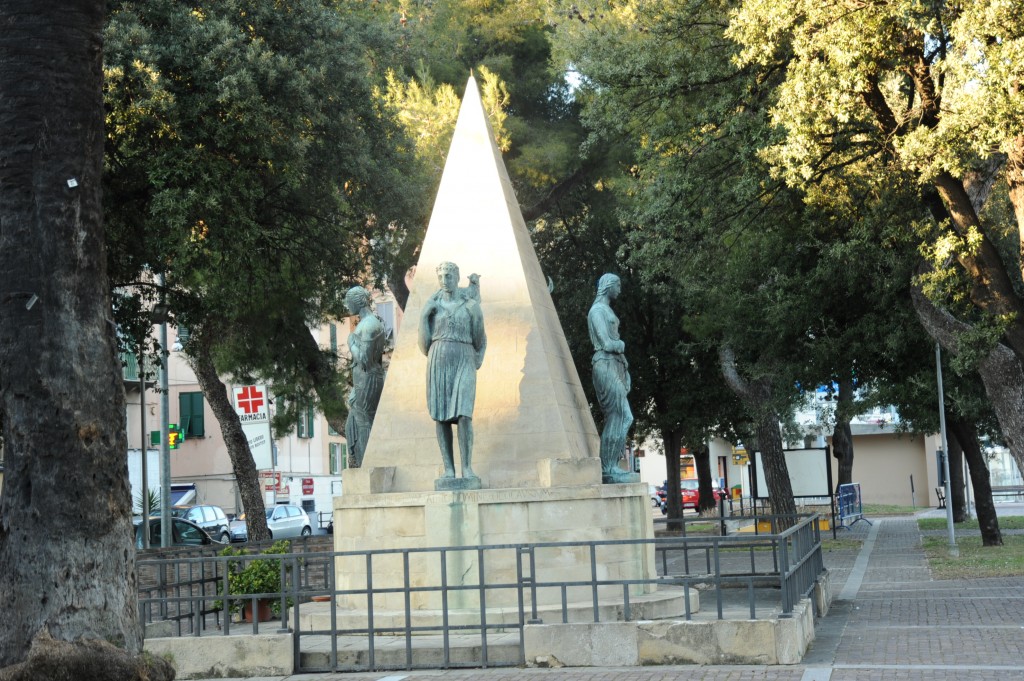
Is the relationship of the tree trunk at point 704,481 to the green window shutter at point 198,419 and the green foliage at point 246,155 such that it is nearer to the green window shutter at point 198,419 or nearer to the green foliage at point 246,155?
the green foliage at point 246,155

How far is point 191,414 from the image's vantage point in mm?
52719

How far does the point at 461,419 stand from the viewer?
12.2 metres

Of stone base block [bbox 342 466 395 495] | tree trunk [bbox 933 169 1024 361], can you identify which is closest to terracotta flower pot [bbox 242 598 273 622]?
stone base block [bbox 342 466 395 495]

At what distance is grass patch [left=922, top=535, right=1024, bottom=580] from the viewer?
19.4m

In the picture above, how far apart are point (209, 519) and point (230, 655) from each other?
31.9 m

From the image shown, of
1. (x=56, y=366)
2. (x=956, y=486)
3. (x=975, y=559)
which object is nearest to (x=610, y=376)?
(x=56, y=366)

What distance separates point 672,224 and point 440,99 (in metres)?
9.24

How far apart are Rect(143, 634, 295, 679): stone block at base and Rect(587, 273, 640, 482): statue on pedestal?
3963 mm

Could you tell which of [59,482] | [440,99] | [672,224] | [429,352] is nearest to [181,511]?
[440,99]

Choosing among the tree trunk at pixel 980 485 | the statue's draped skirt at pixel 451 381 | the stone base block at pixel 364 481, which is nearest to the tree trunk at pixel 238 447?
the stone base block at pixel 364 481

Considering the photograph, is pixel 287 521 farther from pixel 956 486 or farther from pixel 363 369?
pixel 363 369

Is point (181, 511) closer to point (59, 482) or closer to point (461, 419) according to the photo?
point (461, 419)

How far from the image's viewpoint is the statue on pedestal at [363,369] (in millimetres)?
13594

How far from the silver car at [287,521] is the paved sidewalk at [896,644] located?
2626 cm
